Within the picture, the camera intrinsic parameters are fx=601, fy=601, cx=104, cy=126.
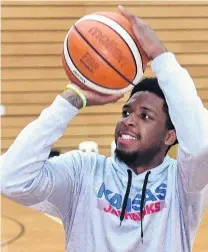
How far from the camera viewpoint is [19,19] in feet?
25.8

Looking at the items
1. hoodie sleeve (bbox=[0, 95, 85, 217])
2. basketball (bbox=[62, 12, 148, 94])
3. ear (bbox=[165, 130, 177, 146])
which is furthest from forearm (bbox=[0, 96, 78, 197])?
ear (bbox=[165, 130, 177, 146])

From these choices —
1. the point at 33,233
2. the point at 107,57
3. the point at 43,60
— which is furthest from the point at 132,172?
the point at 43,60

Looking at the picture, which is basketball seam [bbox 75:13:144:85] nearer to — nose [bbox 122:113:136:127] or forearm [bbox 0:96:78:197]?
nose [bbox 122:113:136:127]

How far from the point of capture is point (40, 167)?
2.10 metres

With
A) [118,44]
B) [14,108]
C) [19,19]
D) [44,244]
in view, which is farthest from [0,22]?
[118,44]

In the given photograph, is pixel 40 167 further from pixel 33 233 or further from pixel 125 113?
pixel 33 233

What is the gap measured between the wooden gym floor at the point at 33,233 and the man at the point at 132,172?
2373 millimetres

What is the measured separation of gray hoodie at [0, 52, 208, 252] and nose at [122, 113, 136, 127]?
18cm

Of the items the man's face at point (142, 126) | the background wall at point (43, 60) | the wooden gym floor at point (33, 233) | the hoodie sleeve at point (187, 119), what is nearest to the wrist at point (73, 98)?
the man's face at point (142, 126)

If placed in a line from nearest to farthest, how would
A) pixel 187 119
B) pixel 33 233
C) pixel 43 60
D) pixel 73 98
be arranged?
pixel 187 119
pixel 73 98
pixel 33 233
pixel 43 60

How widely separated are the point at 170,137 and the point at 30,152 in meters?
0.56

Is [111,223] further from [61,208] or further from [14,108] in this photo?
[14,108]

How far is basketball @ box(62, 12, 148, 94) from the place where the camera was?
2201mm

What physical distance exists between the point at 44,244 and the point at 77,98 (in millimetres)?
2709
